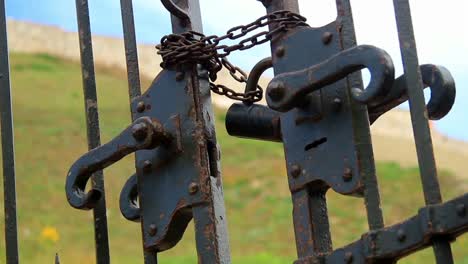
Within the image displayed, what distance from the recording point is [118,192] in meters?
17.3

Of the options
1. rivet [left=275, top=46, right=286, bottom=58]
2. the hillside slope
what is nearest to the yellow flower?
the hillside slope

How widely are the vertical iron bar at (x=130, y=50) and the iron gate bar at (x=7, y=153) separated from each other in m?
0.32

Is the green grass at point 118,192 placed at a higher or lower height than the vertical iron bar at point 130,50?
higher

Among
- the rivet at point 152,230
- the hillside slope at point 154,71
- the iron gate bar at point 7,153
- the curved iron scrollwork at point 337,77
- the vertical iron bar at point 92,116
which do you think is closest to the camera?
the curved iron scrollwork at point 337,77

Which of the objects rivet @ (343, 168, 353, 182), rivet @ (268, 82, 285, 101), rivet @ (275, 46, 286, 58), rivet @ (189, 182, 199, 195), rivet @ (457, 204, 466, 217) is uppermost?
rivet @ (275, 46, 286, 58)

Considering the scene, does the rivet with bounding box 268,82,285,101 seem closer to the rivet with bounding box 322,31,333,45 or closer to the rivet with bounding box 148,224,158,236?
the rivet with bounding box 322,31,333,45

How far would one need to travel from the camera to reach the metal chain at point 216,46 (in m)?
1.65

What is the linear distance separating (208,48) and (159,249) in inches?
14.9

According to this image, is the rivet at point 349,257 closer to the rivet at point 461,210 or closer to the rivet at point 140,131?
the rivet at point 461,210

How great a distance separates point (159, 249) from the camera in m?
1.76

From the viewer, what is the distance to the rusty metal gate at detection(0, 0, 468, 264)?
140 cm

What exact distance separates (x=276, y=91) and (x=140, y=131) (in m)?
0.30

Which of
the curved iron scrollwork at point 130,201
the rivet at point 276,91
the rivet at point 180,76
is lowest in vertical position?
the curved iron scrollwork at point 130,201

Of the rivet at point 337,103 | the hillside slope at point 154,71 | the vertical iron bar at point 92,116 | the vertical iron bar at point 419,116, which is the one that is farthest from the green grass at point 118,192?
the vertical iron bar at point 419,116
